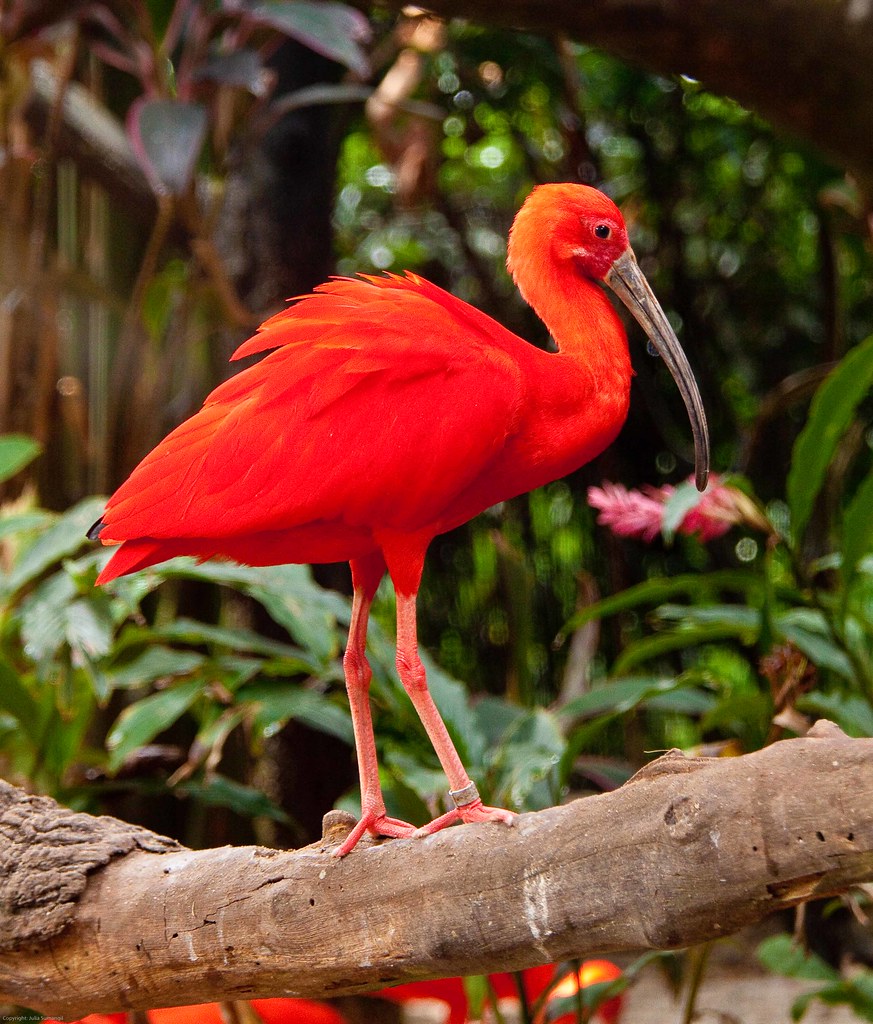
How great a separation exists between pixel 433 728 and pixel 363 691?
0.26 meters

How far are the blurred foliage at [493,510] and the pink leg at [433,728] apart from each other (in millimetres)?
660

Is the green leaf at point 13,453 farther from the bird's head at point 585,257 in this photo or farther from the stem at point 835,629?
the stem at point 835,629

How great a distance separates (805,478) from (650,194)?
12.3ft

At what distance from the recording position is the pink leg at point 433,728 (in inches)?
72.4

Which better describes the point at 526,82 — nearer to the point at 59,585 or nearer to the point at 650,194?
the point at 650,194

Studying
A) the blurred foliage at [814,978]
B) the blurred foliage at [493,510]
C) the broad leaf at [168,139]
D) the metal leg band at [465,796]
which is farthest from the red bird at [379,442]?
the blurred foliage at [814,978]

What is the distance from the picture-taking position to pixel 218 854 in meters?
1.93

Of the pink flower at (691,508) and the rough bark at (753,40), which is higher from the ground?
the rough bark at (753,40)

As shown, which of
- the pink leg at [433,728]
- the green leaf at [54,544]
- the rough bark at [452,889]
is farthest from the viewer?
the green leaf at [54,544]

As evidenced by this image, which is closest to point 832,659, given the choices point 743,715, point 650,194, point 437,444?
point 743,715

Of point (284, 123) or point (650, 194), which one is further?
point (650, 194)

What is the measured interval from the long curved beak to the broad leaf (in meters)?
1.45

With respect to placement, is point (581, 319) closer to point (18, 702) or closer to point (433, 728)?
point (433, 728)

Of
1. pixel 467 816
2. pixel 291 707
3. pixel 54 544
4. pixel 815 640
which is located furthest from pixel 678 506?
pixel 54 544
